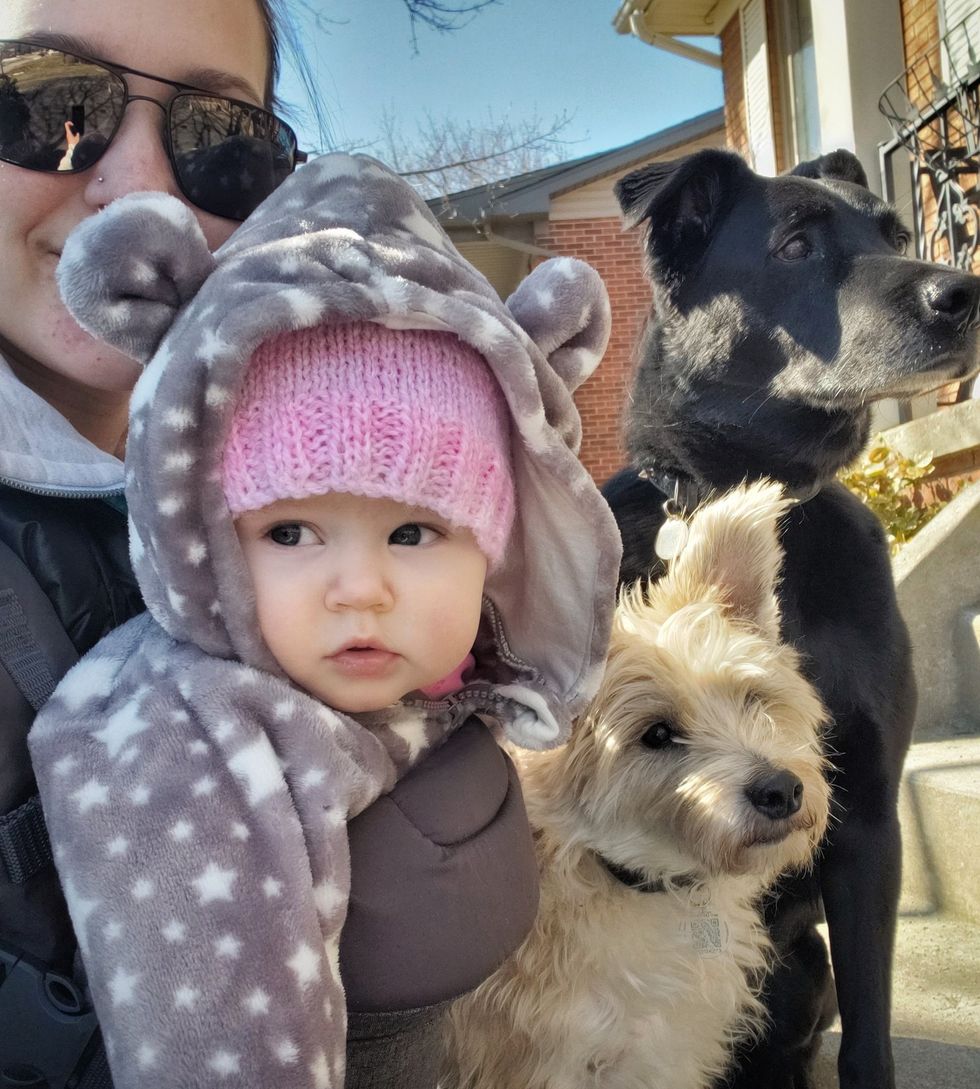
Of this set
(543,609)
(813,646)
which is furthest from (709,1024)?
(543,609)

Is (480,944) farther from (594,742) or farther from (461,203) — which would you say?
(461,203)

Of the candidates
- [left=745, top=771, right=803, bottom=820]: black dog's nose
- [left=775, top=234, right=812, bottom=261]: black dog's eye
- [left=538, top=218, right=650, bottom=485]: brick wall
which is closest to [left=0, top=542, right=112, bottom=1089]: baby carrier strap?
[left=745, top=771, right=803, bottom=820]: black dog's nose

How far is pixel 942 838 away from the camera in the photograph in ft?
11.7

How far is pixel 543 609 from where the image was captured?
190 cm

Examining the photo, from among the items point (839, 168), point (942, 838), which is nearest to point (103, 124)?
point (839, 168)

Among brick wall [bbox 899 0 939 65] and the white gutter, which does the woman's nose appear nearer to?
brick wall [bbox 899 0 939 65]

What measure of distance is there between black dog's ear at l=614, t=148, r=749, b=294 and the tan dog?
1128 mm

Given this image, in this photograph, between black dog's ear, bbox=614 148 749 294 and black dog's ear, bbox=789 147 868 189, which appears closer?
black dog's ear, bbox=614 148 749 294

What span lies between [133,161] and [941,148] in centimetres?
669

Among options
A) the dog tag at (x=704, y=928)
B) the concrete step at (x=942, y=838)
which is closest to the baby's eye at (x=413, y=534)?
the dog tag at (x=704, y=928)

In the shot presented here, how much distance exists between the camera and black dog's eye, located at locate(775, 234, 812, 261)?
2967mm

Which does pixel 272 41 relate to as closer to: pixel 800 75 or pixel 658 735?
pixel 658 735

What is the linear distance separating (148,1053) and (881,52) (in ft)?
30.4

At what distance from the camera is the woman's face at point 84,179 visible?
1.86 m
